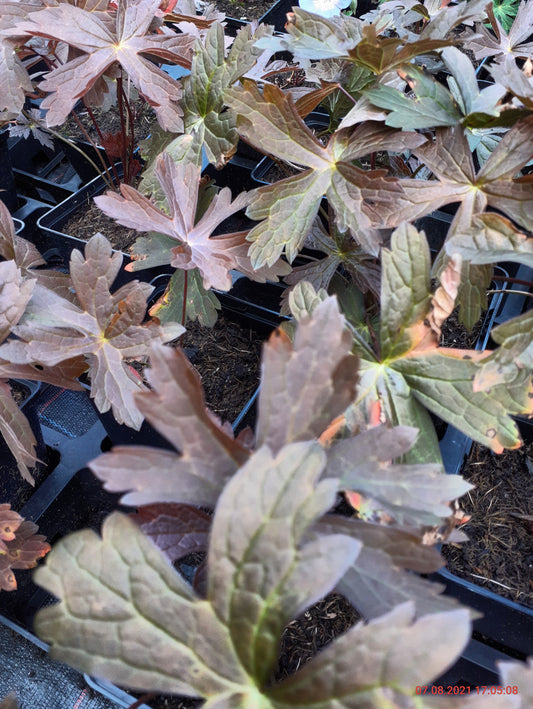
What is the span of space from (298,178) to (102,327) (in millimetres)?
390

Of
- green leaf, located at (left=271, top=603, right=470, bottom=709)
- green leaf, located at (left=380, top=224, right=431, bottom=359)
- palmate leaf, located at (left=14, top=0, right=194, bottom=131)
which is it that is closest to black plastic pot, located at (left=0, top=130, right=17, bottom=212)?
palmate leaf, located at (left=14, top=0, right=194, bottom=131)

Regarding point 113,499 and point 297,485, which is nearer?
point 297,485

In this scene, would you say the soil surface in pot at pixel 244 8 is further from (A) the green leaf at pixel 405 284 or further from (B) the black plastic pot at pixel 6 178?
(A) the green leaf at pixel 405 284

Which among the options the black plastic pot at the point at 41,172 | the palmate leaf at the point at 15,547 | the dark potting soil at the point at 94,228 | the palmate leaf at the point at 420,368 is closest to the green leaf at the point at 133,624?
the palmate leaf at the point at 420,368

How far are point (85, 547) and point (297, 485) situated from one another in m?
0.18

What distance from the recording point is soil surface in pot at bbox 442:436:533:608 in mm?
975

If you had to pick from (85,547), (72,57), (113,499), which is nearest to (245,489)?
(85,547)

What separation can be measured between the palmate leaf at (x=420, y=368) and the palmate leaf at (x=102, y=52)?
1.98 feet

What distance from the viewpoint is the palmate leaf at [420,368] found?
65 cm

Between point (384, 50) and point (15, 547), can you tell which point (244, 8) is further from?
point (15, 547)

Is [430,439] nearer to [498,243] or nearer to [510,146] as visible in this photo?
[498,243]

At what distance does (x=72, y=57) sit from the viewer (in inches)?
45.7

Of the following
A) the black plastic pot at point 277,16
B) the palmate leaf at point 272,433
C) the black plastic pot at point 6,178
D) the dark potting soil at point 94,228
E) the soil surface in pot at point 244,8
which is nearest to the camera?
→ the palmate leaf at point 272,433

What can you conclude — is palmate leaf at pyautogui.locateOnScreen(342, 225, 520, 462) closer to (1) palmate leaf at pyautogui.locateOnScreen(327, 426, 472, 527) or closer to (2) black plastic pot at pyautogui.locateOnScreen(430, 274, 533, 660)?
(1) palmate leaf at pyautogui.locateOnScreen(327, 426, 472, 527)
